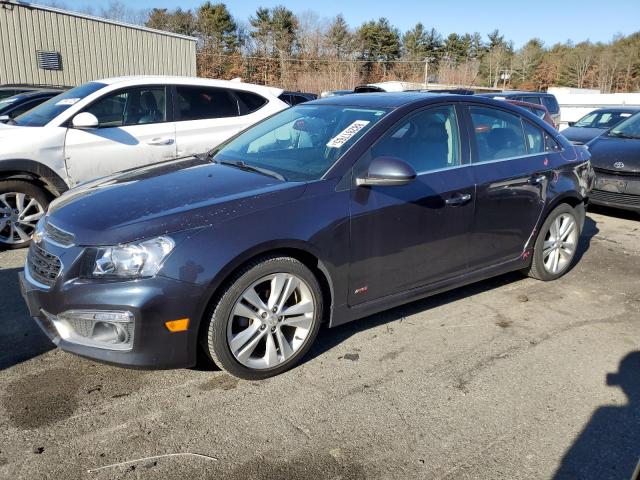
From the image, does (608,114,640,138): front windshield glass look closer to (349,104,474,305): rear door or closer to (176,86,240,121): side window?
(349,104,474,305): rear door

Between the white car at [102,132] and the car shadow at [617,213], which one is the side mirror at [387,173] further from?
the car shadow at [617,213]

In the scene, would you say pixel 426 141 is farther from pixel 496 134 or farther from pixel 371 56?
pixel 371 56

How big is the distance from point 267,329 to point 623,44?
79.1 m

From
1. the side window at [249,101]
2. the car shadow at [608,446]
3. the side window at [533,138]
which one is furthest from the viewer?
the side window at [249,101]

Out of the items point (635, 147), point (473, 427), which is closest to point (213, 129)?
point (473, 427)

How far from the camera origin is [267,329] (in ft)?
10.0

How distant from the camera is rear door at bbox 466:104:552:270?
4035 millimetres

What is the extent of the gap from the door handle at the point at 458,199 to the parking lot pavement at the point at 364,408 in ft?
2.92

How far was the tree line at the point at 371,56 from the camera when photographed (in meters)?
44.1

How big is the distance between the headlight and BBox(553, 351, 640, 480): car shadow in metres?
2.13

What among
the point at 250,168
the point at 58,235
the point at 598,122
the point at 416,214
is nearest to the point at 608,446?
the point at 416,214

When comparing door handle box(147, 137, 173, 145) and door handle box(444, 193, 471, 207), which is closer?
door handle box(444, 193, 471, 207)

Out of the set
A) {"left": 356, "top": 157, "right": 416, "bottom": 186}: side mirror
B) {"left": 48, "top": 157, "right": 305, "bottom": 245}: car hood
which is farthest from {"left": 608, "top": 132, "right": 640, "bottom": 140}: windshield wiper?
{"left": 48, "top": 157, "right": 305, "bottom": 245}: car hood

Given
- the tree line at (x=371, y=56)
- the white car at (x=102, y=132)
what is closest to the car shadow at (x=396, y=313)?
the white car at (x=102, y=132)
